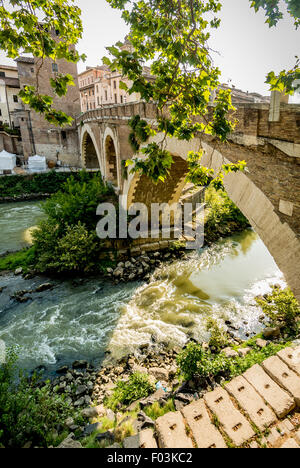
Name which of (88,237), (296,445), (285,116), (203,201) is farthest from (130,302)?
(203,201)

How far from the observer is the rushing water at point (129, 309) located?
652 cm

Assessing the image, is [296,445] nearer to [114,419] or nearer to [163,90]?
[114,419]

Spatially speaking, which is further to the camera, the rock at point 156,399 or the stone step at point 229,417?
the rock at point 156,399

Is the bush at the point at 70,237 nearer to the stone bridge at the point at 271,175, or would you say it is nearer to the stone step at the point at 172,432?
the stone bridge at the point at 271,175

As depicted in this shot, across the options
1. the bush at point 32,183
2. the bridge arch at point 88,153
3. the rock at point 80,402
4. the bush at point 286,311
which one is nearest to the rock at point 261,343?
the bush at point 286,311

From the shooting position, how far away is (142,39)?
2.88 meters

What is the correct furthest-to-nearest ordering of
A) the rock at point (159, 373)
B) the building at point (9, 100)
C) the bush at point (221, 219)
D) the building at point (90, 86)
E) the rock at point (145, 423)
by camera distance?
1. the building at point (90, 86)
2. the building at point (9, 100)
3. the bush at point (221, 219)
4. the rock at point (159, 373)
5. the rock at point (145, 423)

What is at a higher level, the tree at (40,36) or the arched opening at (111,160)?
the tree at (40,36)

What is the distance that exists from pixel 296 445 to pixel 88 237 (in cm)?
809

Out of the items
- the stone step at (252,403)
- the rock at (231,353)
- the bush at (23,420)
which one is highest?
the stone step at (252,403)

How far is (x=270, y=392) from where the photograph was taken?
3.29 metres

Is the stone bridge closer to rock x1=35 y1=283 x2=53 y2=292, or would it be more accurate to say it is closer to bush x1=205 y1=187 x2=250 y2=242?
rock x1=35 y1=283 x2=53 y2=292

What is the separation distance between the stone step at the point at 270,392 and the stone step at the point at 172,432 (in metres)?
1.09

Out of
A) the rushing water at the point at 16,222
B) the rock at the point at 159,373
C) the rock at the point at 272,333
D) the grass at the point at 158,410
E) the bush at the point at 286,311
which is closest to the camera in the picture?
the grass at the point at 158,410
